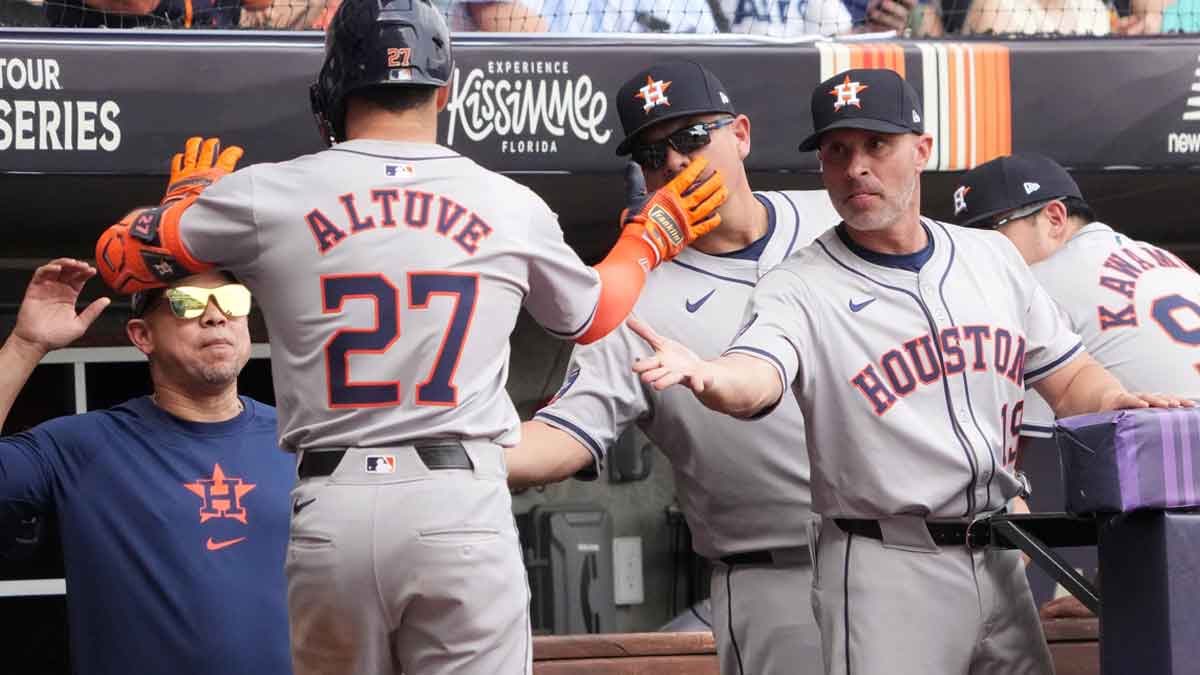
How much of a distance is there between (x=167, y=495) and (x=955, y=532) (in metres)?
1.49

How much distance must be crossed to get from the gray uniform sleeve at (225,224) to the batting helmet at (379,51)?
0.67 feet

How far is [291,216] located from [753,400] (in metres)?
0.85

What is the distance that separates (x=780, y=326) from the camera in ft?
10.2

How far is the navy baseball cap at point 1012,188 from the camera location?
4.28m

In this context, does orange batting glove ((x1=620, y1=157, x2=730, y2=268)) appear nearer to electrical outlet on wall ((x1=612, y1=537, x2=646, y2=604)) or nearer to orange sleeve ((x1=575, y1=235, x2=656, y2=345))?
orange sleeve ((x1=575, y1=235, x2=656, y2=345))

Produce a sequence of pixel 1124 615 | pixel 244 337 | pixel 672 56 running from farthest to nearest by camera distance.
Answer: pixel 672 56
pixel 244 337
pixel 1124 615

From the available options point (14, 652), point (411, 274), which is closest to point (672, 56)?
point (411, 274)

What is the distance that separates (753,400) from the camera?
292 cm

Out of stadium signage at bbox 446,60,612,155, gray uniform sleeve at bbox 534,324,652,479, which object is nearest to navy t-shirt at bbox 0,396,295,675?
gray uniform sleeve at bbox 534,324,652,479

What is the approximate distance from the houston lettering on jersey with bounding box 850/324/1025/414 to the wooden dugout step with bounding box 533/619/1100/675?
169 cm

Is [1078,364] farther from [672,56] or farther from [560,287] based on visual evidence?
[672,56]

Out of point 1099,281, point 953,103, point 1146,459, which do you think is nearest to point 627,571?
point 953,103

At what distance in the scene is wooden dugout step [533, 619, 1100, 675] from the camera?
463 centimetres

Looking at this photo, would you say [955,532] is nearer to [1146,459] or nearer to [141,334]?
[1146,459]
